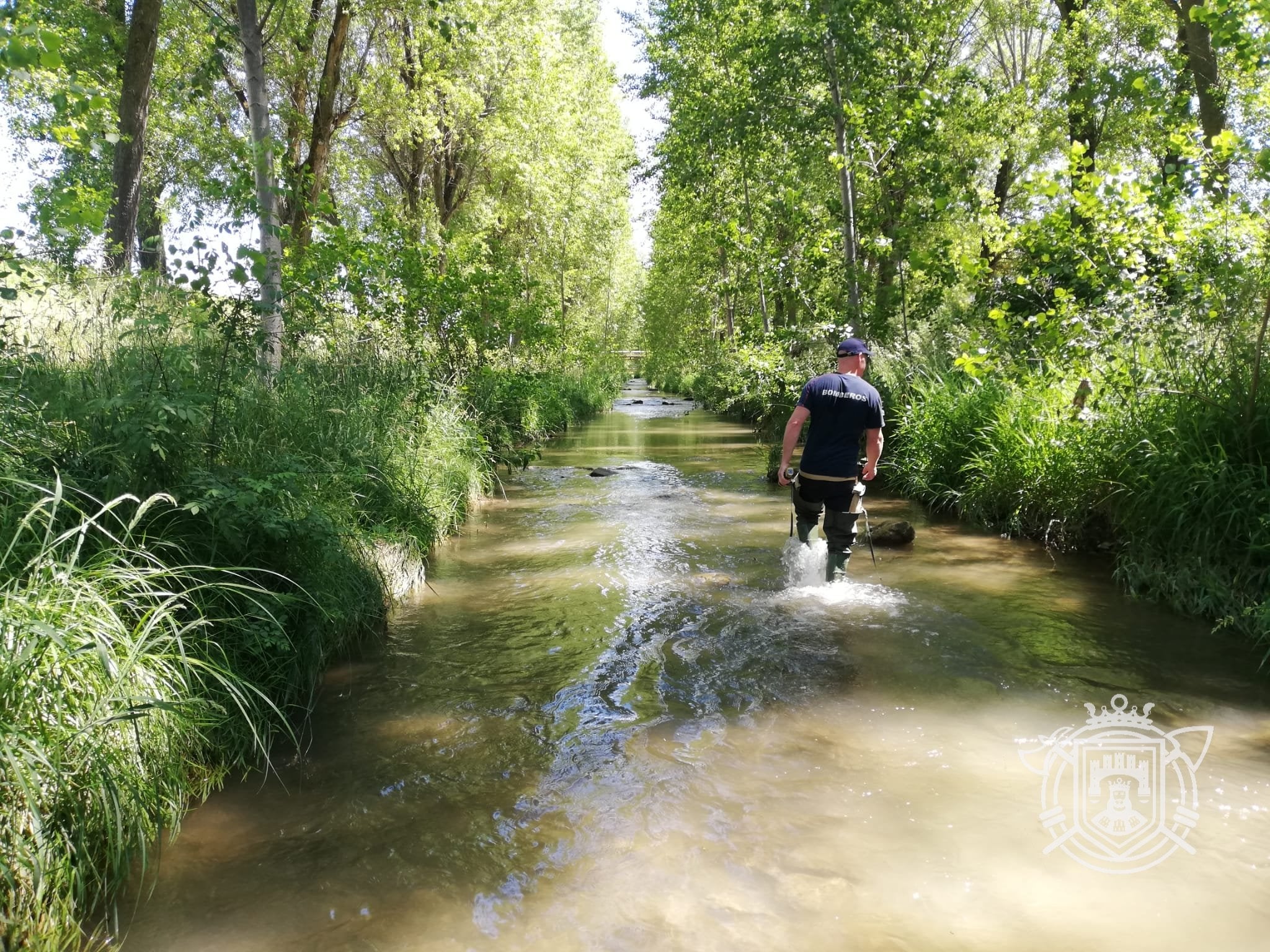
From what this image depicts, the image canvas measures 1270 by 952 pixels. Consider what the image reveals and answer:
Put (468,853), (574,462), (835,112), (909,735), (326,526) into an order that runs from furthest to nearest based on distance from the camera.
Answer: (574,462) → (835,112) → (326,526) → (909,735) → (468,853)

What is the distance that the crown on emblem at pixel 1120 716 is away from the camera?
14.5 feet

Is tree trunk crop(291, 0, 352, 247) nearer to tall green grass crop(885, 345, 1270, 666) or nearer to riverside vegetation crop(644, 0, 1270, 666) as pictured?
riverside vegetation crop(644, 0, 1270, 666)

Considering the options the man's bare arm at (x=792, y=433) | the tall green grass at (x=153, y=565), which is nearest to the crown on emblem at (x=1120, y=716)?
the man's bare arm at (x=792, y=433)

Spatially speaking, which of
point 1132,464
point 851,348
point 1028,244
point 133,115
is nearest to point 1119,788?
point 851,348

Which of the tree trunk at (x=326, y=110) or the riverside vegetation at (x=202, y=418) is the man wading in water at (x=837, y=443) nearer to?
the riverside vegetation at (x=202, y=418)

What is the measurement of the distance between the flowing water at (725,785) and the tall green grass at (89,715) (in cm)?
28

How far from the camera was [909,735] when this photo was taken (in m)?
4.34

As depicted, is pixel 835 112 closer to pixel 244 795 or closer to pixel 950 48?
pixel 950 48

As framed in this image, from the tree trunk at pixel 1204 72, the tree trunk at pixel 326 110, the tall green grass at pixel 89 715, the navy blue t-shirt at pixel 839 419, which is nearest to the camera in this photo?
the tall green grass at pixel 89 715

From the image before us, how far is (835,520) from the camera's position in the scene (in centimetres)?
704

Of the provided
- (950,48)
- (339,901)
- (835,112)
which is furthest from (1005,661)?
(950,48)

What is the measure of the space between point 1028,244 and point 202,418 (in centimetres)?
821

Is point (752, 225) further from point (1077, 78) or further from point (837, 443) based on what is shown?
point (837, 443)

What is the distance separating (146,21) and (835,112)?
37.0 ft
